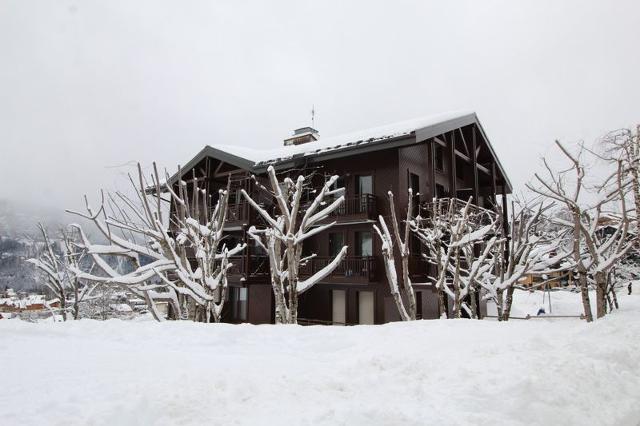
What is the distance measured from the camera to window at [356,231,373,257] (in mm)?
18016

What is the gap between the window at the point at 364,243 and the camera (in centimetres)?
1802

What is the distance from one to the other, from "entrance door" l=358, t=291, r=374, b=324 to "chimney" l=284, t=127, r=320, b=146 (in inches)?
409

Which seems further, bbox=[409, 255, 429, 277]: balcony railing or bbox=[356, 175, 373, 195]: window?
bbox=[356, 175, 373, 195]: window

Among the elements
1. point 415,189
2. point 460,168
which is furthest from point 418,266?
point 460,168

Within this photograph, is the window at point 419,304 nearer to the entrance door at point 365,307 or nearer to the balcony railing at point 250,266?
the entrance door at point 365,307

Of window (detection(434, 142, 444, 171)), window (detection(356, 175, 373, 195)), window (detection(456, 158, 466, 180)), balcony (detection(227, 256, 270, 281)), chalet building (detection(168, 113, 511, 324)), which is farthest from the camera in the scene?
window (detection(456, 158, 466, 180))

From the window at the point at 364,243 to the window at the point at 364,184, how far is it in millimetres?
1837

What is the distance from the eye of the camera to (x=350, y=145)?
1686 centimetres

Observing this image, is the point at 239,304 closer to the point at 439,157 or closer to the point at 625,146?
the point at 439,157

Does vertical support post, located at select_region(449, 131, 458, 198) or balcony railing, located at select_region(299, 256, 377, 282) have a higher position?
vertical support post, located at select_region(449, 131, 458, 198)

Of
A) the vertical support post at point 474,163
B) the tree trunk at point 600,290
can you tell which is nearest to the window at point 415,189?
the vertical support post at point 474,163

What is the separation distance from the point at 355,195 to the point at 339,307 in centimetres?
521

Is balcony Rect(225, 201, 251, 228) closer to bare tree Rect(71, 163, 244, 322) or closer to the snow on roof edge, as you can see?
the snow on roof edge

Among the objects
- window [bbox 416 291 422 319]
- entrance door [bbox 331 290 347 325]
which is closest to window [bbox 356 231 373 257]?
entrance door [bbox 331 290 347 325]
